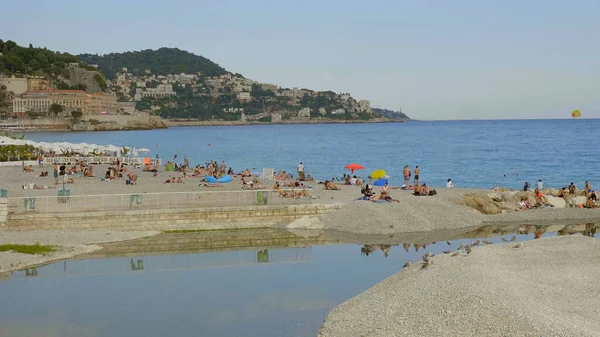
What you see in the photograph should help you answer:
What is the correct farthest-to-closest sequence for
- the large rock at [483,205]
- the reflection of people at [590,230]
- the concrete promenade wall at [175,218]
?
1. the large rock at [483,205]
2. the reflection of people at [590,230]
3. the concrete promenade wall at [175,218]

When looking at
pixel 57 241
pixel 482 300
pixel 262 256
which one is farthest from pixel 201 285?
pixel 482 300

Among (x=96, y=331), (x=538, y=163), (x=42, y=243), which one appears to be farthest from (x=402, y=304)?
(x=538, y=163)

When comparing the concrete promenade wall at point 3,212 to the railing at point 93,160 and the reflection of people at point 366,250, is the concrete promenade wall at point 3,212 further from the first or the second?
the railing at point 93,160

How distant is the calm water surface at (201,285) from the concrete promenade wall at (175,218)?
34.2 inches

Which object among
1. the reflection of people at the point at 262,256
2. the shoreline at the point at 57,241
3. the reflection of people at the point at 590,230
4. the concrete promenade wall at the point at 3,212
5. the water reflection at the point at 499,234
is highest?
the concrete promenade wall at the point at 3,212

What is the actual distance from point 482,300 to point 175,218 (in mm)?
16105

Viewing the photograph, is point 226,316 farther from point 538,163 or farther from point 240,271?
point 538,163

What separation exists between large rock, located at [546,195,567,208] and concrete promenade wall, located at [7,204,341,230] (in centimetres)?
1212

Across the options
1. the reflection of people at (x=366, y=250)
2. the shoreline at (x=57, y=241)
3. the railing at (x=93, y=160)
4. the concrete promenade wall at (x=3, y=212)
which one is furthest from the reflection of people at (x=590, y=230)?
the railing at (x=93, y=160)

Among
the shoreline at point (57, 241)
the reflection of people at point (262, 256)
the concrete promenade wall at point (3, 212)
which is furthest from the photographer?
the concrete promenade wall at point (3, 212)

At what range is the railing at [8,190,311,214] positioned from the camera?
90.0ft

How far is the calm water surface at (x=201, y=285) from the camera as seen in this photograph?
16.5m

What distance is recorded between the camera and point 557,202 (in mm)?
34406

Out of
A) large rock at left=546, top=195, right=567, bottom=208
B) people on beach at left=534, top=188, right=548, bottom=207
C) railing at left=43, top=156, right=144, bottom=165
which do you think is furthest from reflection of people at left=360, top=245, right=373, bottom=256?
railing at left=43, top=156, right=144, bottom=165
